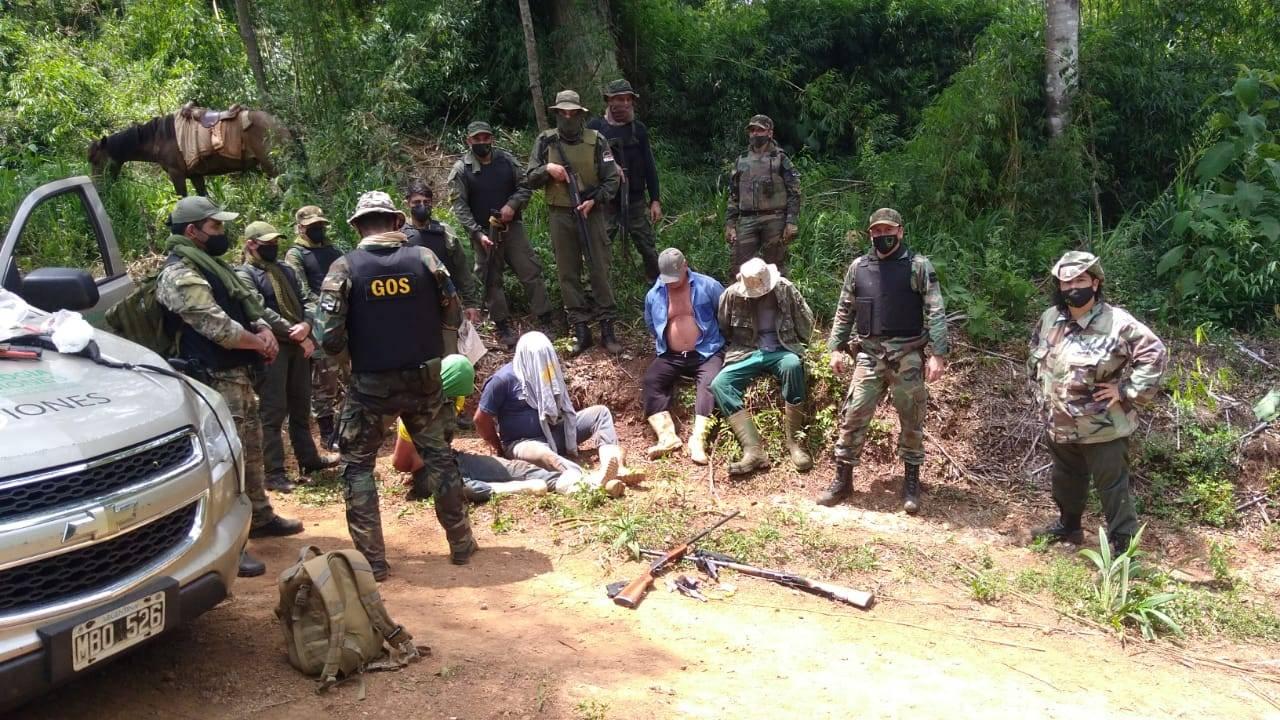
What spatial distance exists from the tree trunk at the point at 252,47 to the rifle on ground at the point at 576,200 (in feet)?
18.3

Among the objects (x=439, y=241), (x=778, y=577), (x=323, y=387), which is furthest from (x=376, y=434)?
(x=439, y=241)

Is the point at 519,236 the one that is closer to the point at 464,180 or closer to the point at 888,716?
the point at 464,180

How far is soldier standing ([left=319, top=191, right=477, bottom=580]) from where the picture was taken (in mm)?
5188

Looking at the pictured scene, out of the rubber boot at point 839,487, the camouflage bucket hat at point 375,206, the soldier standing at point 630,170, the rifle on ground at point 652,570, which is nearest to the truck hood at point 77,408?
the camouflage bucket hat at point 375,206

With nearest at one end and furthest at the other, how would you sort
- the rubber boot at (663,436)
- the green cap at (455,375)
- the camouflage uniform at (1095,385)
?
1. the camouflage uniform at (1095,385)
2. the green cap at (455,375)
3. the rubber boot at (663,436)

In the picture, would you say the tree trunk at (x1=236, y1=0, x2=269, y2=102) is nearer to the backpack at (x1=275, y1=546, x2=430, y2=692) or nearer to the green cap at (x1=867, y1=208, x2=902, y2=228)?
the green cap at (x1=867, y1=208, x2=902, y2=228)

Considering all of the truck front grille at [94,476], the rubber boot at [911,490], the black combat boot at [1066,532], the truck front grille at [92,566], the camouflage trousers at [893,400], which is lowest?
the black combat boot at [1066,532]

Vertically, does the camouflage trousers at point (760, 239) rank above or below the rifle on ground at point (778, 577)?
above

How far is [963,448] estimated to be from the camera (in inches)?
304

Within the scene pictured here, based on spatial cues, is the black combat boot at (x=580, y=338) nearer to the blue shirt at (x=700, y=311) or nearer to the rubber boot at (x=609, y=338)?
the rubber boot at (x=609, y=338)

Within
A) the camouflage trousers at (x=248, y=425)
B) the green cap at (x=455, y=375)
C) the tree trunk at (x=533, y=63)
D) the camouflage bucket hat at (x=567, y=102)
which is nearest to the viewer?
the camouflage trousers at (x=248, y=425)

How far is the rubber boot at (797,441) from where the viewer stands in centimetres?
761

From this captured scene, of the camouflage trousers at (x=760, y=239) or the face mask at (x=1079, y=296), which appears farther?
the camouflage trousers at (x=760, y=239)

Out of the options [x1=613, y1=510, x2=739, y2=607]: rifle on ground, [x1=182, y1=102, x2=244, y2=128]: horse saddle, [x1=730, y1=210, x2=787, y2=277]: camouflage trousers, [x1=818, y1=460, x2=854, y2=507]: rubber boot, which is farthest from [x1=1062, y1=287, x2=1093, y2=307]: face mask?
[x1=182, y1=102, x2=244, y2=128]: horse saddle
